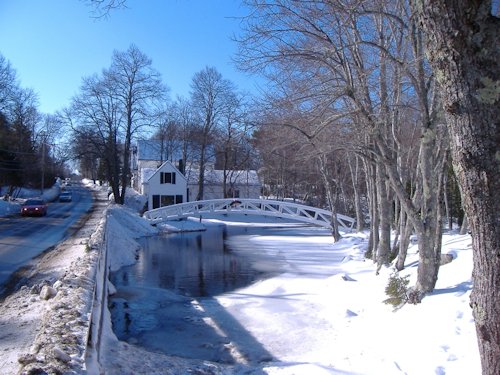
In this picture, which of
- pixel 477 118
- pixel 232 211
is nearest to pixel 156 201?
pixel 232 211

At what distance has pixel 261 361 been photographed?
326 inches

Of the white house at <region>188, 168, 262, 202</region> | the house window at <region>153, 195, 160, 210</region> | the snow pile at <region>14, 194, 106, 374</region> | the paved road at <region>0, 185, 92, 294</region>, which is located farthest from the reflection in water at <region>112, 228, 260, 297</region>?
the white house at <region>188, 168, 262, 202</region>

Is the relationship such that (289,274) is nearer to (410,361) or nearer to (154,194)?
(410,361)

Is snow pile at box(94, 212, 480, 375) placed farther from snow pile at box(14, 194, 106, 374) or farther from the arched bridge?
the arched bridge

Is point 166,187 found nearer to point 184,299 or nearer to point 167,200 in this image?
point 167,200

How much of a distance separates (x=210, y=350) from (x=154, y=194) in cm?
4019

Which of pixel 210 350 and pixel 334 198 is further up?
pixel 334 198

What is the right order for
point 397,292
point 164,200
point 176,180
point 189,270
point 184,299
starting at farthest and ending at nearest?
point 176,180, point 164,200, point 189,270, point 184,299, point 397,292

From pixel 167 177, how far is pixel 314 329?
1570 inches

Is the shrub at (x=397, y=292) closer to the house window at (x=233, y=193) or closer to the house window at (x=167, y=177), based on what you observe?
the house window at (x=167, y=177)

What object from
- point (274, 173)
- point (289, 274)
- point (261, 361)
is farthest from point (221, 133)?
point (261, 361)

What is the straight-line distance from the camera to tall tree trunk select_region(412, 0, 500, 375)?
8.82 feet

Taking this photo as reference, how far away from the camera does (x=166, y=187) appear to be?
4825cm

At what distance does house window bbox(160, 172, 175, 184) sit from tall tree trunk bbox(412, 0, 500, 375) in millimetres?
46274
